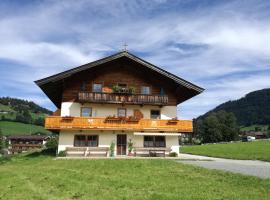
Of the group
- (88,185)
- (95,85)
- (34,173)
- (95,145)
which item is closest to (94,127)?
(95,145)

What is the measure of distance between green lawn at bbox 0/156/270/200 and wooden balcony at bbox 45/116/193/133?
1179cm

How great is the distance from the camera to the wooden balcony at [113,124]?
29.5 meters

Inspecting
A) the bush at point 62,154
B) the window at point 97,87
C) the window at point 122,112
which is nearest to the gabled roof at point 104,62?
the window at point 97,87

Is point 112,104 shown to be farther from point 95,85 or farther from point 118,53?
point 118,53

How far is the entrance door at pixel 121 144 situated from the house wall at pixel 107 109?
7.10 ft

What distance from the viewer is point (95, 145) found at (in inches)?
1220

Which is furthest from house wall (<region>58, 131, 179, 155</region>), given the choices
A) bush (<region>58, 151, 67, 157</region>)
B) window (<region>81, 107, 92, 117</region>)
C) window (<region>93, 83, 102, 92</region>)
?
window (<region>93, 83, 102, 92</region>)

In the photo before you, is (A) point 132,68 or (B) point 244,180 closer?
(B) point 244,180

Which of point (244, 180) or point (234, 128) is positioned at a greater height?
point (234, 128)

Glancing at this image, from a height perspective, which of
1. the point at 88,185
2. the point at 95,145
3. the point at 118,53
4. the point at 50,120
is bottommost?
the point at 88,185

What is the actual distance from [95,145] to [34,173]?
1367 cm

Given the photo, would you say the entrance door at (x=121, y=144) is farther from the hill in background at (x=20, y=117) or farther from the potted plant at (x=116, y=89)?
the hill in background at (x=20, y=117)

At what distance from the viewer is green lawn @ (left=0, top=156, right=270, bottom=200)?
11.3 m

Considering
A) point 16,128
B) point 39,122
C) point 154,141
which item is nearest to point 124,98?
point 154,141
